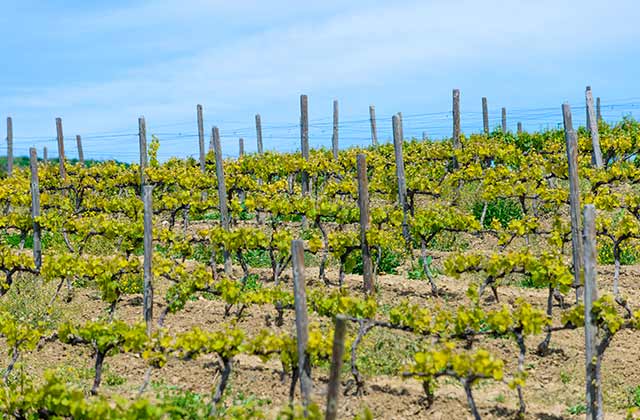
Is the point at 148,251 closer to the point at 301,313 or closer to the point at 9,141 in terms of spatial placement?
the point at 301,313

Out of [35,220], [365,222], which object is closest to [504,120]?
[365,222]

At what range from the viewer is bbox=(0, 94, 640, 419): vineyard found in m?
7.16

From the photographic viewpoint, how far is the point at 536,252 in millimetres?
14430

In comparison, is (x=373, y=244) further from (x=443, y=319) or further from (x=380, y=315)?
(x=443, y=319)

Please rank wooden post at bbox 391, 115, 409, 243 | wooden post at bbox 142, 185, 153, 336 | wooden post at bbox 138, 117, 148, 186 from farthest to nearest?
wooden post at bbox 138, 117, 148, 186
wooden post at bbox 391, 115, 409, 243
wooden post at bbox 142, 185, 153, 336

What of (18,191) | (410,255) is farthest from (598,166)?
(18,191)

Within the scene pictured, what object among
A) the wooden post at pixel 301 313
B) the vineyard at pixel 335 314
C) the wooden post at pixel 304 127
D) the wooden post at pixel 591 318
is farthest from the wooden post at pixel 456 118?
the wooden post at pixel 301 313

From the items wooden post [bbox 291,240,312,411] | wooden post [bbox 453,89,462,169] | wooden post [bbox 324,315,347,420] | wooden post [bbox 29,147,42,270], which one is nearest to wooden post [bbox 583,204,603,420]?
wooden post [bbox 291,240,312,411]

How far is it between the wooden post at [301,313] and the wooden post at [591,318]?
8.93 feet

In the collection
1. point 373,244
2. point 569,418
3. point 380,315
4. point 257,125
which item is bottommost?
point 569,418

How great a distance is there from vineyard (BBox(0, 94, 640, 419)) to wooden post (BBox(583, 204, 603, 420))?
20 millimetres

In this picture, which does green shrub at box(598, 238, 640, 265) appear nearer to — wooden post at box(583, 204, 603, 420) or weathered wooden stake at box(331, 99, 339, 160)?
wooden post at box(583, 204, 603, 420)

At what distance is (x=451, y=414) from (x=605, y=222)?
15.6 feet

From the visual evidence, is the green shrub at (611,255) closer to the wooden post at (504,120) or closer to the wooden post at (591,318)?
the wooden post at (591,318)
